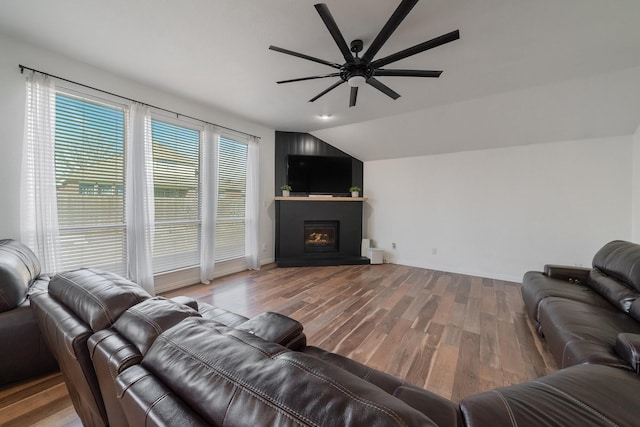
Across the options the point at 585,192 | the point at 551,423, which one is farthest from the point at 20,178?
the point at 585,192

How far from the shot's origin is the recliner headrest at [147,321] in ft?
2.37

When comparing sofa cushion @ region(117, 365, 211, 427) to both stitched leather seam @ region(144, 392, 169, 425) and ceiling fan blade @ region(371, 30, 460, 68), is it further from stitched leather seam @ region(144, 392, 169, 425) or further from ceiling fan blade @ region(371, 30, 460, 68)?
ceiling fan blade @ region(371, 30, 460, 68)

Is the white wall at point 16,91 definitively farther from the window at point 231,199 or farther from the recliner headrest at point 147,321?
the recliner headrest at point 147,321

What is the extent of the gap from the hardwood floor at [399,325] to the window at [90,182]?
3.54ft

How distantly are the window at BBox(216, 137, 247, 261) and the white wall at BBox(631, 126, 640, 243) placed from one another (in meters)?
5.80

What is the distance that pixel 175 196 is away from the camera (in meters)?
3.56

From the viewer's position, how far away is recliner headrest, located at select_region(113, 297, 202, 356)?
72cm

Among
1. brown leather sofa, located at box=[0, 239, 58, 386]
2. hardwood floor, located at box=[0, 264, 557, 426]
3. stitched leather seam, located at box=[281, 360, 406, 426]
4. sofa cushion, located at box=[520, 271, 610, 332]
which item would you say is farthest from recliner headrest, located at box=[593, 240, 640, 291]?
brown leather sofa, located at box=[0, 239, 58, 386]

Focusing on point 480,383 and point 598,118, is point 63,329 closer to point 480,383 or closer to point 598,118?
point 480,383

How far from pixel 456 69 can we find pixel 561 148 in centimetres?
260

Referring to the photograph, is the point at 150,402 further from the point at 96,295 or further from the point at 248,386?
the point at 96,295

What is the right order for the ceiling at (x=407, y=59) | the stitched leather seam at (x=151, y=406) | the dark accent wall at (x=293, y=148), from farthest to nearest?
1. the dark accent wall at (x=293, y=148)
2. the ceiling at (x=407, y=59)
3. the stitched leather seam at (x=151, y=406)

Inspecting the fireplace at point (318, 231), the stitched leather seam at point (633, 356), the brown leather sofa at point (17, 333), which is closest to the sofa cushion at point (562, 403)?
the stitched leather seam at point (633, 356)

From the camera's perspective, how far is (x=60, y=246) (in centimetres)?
252
